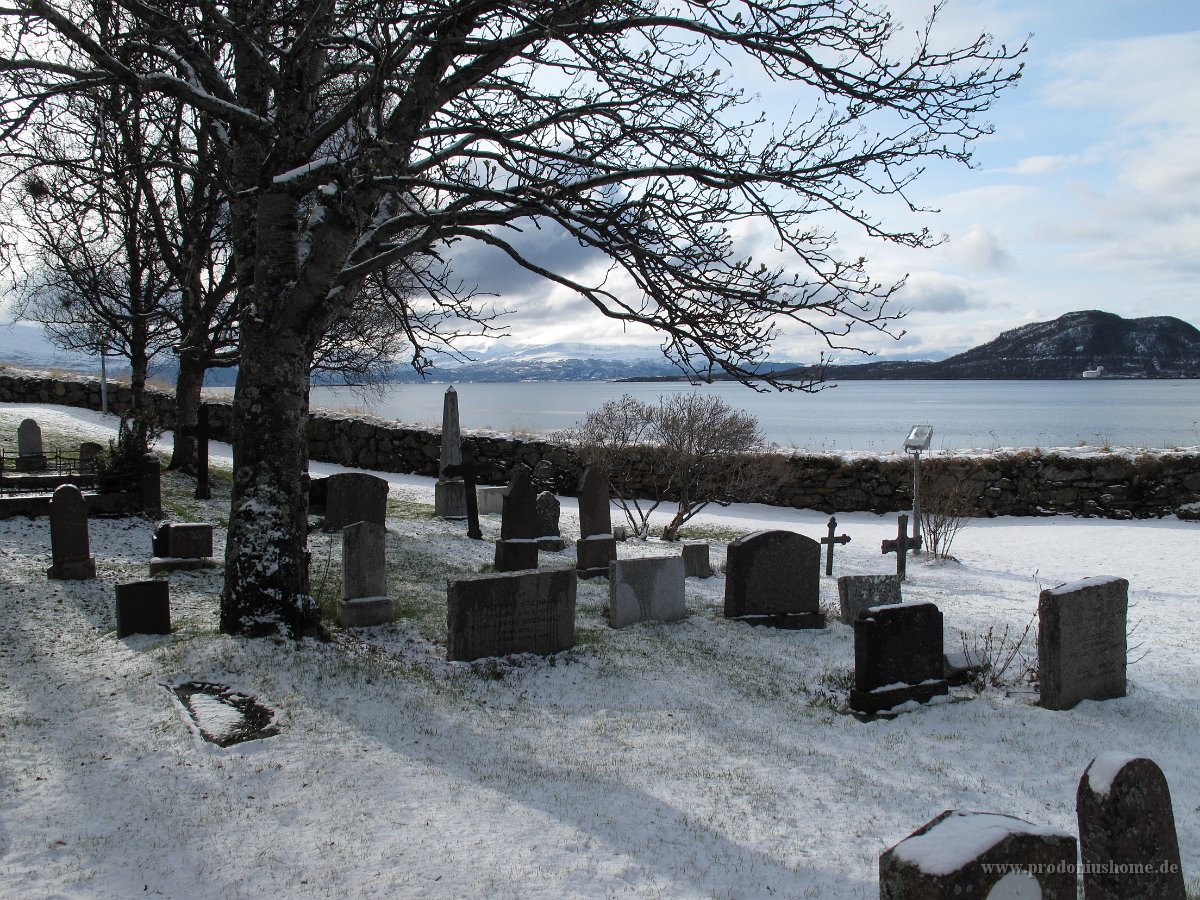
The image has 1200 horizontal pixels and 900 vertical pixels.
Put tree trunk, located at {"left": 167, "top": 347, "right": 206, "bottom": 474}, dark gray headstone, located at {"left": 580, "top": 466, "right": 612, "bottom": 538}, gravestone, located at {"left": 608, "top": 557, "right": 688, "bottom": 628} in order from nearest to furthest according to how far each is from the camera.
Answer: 1. gravestone, located at {"left": 608, "top": 557, "right": 688, "bottom": 628}
2. dark gray headstone, located at {"left": 580, "top": 466, "right": 612, "bottom": 538}
3. tree trunk, located at {"left": 167, "top": 347, "right": 206, "bottom": 474}

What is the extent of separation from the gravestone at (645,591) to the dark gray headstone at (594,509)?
245 centimetres

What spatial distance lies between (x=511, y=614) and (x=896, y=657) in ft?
10.5

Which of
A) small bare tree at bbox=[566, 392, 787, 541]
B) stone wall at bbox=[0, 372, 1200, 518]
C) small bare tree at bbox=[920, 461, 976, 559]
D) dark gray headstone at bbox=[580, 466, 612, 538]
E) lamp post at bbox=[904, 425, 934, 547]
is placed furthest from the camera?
stone wall at bbox=[0, 372, 1200, 518]

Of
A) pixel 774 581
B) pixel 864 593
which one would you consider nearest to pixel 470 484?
pixel 774 581

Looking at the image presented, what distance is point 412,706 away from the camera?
5918 mm

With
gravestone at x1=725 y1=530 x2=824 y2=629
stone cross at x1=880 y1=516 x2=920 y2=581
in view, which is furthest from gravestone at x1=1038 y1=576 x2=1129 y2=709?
stone cross at x1=880 y1=516 x2=920 y2=581

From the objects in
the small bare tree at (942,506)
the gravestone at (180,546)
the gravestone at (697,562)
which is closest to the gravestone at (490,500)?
the gravestone at (697,562)

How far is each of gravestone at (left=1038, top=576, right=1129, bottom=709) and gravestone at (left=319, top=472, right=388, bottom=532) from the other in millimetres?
9092

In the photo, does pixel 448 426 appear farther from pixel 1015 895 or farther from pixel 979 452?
pixel 1015 895

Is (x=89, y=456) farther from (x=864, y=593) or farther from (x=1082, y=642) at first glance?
(x=1082, y=642)

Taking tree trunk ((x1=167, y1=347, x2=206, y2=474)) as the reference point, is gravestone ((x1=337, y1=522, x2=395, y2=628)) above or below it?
below

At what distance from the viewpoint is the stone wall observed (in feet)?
56.0

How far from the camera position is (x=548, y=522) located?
42.1ft

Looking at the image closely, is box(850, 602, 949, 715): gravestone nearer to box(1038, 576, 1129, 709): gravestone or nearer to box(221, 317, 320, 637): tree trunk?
box(1038, 576, 1129, 709): gravestone
